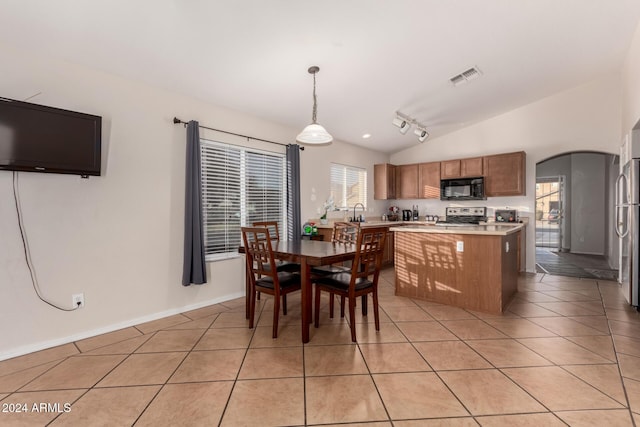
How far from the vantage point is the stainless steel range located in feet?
18.5

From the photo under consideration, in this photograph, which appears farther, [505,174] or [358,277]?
[505,174]

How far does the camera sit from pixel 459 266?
3490mm

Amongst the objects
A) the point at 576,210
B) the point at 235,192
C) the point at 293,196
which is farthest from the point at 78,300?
the point at 576,210

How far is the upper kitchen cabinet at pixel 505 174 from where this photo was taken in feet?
16.9

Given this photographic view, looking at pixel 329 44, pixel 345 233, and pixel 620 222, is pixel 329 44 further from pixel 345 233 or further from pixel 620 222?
pixel 620 222

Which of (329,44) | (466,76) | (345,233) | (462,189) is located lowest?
(345,233)

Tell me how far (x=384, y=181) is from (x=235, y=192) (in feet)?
11.2

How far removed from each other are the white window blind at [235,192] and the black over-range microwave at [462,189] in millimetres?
3264

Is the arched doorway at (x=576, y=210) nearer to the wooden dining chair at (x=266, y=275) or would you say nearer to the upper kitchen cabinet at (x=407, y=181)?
the upper kitchen cabinet at (x=407, y=181)

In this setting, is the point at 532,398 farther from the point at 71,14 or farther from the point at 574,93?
the point at 574,93

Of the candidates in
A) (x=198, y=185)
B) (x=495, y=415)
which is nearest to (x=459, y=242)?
(x=495, y=415)

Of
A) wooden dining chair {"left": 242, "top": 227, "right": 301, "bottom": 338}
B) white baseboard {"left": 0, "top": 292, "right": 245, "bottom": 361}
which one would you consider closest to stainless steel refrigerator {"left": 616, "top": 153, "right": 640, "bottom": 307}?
wooden dining chair {"left": 242, "top": 227, "right": 301, "bottom": 338}

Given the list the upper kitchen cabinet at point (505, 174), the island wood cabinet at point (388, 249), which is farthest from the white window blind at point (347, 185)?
the upper kitchen cabinet at point (505, 174)

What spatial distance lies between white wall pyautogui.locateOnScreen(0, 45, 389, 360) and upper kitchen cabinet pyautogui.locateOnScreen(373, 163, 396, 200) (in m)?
3.63
